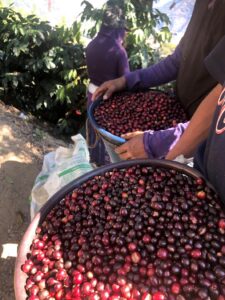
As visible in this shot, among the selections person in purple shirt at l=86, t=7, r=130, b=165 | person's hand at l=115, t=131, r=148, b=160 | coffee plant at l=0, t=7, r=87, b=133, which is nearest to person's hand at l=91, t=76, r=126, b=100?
person's hand at l=115, t=131, r=148, b=160

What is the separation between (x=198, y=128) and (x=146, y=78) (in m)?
1.00

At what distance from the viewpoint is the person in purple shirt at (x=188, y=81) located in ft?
5.47

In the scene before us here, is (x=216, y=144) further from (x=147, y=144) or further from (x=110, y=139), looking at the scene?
(x=110, y=139)

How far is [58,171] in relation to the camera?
222 cm

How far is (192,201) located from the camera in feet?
4.26

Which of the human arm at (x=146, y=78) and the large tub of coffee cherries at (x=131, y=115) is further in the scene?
the human arm at (x=146, y=78)

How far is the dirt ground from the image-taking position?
2611 millimetres

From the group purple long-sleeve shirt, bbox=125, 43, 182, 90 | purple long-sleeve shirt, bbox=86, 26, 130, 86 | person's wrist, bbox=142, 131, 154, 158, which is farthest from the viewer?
purple long-sleeve shirt, bbox=86, 26, 130, 86

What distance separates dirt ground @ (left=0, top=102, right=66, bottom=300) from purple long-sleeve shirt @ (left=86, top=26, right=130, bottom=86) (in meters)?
0.97

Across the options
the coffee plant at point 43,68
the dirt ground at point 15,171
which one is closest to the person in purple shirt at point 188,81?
the dirt ground at point 15,171

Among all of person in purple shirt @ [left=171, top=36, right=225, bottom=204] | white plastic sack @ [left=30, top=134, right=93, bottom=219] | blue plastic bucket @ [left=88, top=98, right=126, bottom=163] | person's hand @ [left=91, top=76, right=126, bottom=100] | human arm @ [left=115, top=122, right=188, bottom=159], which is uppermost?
person in purple shirt @ [left=171, top=36, right=225, bottom=204]

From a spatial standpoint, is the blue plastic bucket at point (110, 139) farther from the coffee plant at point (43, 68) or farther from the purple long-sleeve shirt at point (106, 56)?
the coffee plant at point (43, 68)

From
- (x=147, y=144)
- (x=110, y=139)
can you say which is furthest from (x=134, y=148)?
(x=110, y=139)

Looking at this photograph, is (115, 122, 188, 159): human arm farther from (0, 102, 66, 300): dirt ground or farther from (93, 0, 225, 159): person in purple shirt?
(0, 102, 66, 300): dirt ground
